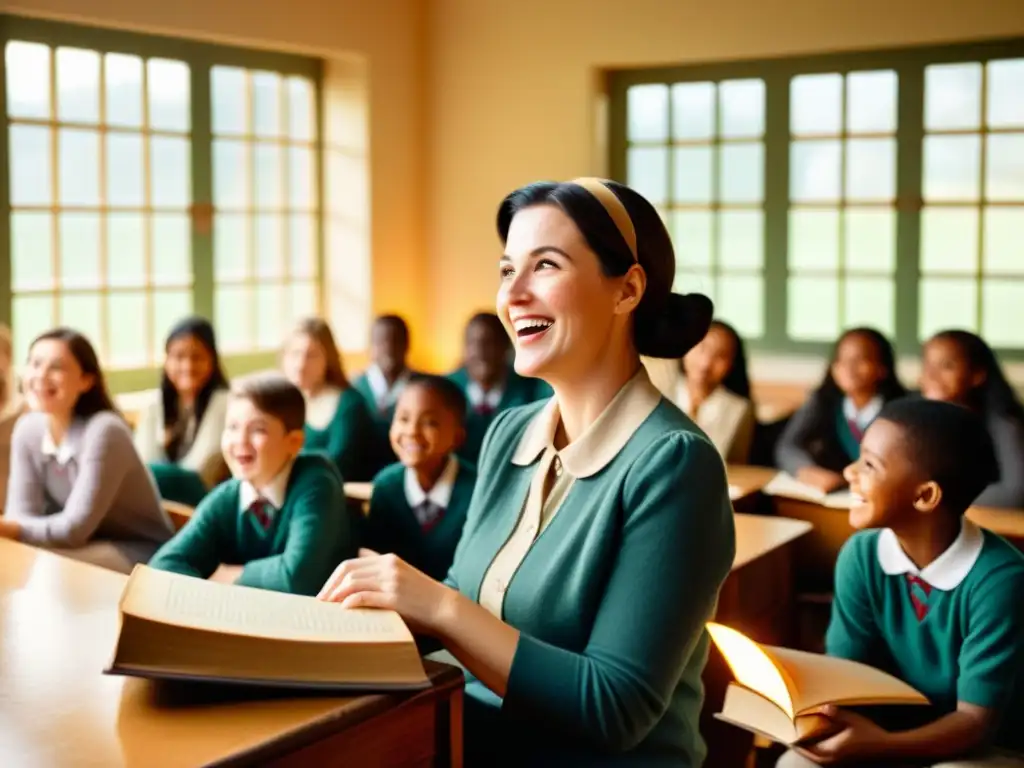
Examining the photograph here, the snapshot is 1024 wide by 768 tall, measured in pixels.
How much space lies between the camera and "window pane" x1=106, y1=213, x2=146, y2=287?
547 centimetres

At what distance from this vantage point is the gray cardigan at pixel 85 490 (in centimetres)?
322

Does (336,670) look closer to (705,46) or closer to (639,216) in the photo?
(639,216)

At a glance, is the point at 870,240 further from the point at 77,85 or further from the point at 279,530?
the point at 279,530

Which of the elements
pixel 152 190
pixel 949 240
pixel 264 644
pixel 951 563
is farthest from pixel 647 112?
pixel 264 644

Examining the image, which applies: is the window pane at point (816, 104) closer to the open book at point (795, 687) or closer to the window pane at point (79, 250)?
the window pane at point (79, 250)

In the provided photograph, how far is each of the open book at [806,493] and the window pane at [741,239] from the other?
86.3 inches

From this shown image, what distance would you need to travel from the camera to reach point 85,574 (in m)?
2.08

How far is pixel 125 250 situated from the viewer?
18.2ft

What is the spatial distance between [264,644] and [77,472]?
222 cm

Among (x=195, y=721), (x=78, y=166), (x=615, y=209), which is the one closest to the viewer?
(x=195, y=721)

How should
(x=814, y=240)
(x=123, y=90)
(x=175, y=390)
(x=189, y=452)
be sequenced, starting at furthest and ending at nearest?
(x=814, y=240) → (x=123, y=90) → (x=175, y=390) → (x=189, y=452)

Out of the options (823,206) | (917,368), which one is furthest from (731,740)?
(823,206)

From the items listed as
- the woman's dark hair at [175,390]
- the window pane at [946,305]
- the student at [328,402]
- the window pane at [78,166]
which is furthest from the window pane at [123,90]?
the window pane at [946,305]

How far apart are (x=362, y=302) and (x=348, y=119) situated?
0.85m
